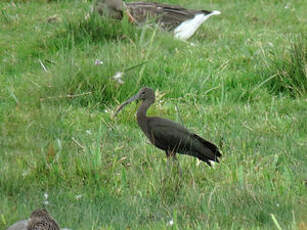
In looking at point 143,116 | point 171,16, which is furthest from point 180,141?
point 171,16

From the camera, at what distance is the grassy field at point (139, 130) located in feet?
13.8

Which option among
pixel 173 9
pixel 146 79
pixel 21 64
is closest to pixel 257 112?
pixel 146 79

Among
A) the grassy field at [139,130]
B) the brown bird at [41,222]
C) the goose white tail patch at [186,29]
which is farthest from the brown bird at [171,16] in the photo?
the brown bird at [41,222]

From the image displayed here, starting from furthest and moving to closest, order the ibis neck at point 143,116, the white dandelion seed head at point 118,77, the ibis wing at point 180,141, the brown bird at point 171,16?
the brown bird at point 171,16
the white dandelion seed head at point 118,77
the ibis neck at point 143,116
the ibis wing at point 180,141

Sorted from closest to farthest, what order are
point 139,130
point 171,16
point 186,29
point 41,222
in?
point 41,222 → point 139,130 → point 186,29 → point 171,16

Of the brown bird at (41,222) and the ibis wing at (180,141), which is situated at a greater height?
the brown bird at (41,222)

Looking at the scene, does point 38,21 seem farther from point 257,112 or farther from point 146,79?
point 257,112

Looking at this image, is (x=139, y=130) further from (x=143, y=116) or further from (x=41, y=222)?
(x=41, y=222)

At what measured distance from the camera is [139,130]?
595 centimetres

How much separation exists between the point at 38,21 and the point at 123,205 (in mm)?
6131

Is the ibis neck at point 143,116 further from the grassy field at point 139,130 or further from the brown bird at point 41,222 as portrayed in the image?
the brown bird at point 41,222

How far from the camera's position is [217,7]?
12062mm

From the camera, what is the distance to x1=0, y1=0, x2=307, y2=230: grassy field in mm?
4195

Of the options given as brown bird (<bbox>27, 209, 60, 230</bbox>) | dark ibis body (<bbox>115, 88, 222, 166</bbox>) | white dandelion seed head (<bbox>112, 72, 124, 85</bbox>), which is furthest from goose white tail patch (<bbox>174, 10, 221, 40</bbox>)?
brown bird (<bbox>27, 209, 60, 230</bbox>)
